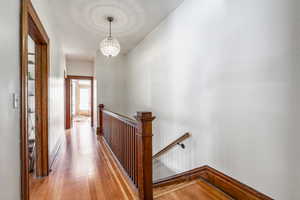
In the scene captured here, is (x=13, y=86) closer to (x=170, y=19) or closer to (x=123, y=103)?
(x=170, y=19)

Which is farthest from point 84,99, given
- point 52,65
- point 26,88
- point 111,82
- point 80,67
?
point 26,88

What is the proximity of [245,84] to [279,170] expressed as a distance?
0.88 metres

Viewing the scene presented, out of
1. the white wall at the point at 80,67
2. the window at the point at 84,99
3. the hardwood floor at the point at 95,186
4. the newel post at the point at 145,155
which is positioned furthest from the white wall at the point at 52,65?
the window at the point at 84,99

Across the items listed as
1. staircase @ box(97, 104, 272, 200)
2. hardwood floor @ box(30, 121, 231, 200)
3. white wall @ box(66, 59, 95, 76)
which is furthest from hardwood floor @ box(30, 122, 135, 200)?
white wall @ box(66, 59, 95, 76)

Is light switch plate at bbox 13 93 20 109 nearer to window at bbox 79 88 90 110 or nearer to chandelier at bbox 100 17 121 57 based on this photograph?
chandelier at bbox 100 17 121 57

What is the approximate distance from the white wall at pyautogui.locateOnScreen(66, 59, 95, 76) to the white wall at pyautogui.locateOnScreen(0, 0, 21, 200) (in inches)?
219

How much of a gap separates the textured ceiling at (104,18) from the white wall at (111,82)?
3.54 feet

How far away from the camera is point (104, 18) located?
3371 millimetres

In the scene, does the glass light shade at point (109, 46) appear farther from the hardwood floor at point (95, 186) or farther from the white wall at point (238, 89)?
the hardwood floor at point (95, 186)

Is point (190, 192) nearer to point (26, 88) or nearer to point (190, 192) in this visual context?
point (190, 192)

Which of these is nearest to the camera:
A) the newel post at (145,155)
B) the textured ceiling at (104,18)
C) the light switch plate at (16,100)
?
the light switch plate at (16,100)

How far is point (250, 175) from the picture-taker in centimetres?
176

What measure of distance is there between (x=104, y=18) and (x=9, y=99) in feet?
8.97

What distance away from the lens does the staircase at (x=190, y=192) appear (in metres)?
1.79
